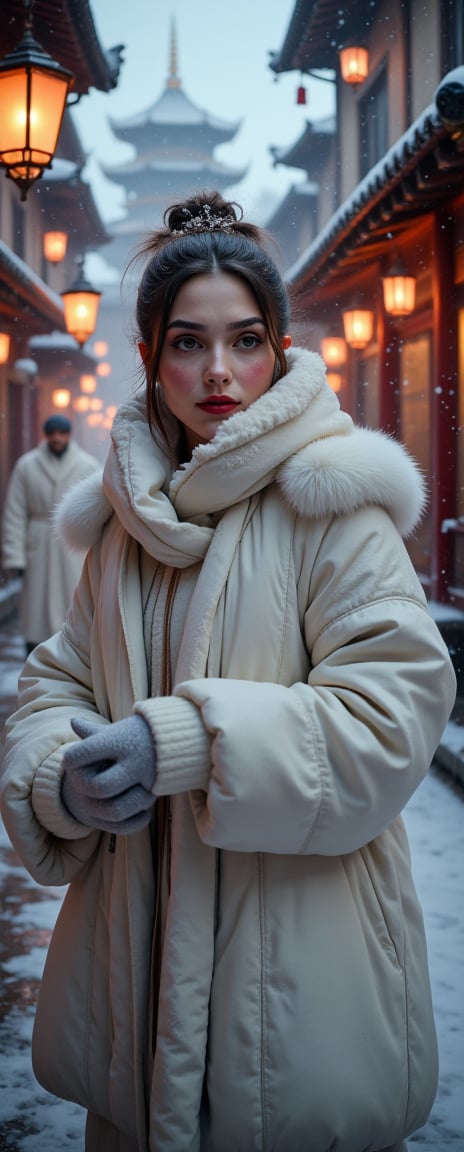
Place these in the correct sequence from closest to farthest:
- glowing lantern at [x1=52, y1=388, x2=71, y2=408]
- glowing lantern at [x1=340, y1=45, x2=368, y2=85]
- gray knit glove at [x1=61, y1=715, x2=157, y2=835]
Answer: gray knit glove at [x1=61, y1=715, x2=157, y2=835] < glowing lantern at [x1=340, y1=45, x2=368, y2=85] < glowing lantern at [x1=52, y1=388, x2=71, y2=408]

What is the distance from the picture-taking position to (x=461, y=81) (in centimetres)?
472

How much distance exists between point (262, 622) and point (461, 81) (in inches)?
166

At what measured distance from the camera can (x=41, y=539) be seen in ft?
22.3

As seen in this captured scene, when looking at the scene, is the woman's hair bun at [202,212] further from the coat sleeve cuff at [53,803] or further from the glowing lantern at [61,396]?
the glowing lantern at [61,396]

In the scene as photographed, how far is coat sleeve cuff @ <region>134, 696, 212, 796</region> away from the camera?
1.25 metres

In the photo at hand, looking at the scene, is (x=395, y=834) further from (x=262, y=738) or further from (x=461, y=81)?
(x=461, y=81)

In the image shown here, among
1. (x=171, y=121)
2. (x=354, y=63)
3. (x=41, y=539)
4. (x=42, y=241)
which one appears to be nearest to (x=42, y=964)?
(x=41, y=539)

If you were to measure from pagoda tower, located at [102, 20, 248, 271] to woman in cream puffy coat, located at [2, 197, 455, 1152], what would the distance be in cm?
3896

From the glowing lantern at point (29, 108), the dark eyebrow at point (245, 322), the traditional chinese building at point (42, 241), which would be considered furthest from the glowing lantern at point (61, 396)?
the dark eyebrow at point (245, 322)

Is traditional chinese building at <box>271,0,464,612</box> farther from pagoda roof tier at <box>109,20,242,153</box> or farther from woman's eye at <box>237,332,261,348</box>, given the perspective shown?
pagoda roof tier at <box>109,20,242,153</box>

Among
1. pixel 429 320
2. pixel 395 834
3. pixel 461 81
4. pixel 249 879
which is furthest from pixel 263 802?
pixel 429 320

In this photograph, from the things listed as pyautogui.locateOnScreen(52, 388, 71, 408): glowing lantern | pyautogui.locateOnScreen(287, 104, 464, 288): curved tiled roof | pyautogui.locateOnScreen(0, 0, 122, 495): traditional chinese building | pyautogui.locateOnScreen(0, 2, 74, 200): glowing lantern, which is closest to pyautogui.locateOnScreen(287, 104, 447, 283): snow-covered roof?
pyautogui.locateOnScreen(287, 104, 464, 288): curved tiled roof

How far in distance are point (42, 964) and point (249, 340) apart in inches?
98.3

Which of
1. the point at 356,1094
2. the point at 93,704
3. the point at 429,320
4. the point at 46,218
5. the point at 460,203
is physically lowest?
the point at 356,1094
